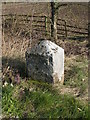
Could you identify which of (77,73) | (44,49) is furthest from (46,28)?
(44,49)

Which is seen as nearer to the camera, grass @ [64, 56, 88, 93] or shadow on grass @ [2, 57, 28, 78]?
grass @ [64, 56, 88, 93]

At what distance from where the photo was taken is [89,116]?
361 centimetres

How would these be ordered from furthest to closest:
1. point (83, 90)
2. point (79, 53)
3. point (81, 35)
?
point (81, 35)
point (79, 53)
point (83, 90)

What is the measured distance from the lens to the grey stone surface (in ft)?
14.6

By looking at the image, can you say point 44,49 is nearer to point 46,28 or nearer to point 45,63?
point 45,63

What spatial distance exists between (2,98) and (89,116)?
1.33 meters

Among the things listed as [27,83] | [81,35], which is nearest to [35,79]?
[27,83]

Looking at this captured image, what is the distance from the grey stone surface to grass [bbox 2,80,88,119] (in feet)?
0.96

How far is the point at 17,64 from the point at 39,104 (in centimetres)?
153

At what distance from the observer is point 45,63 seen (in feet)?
14.6

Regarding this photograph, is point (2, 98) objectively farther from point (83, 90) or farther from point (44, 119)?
point (83, 90)

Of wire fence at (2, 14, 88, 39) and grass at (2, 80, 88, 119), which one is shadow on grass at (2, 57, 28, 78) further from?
wire fence at (2, 14, 88, 39)

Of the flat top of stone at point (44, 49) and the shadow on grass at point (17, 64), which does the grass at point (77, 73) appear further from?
the shadow on grass at point (17, 64)

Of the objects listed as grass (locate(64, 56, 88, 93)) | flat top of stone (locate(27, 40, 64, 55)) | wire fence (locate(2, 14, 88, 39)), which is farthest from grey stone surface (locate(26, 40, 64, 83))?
wire fence (locate(2, 14, 88, 39))
